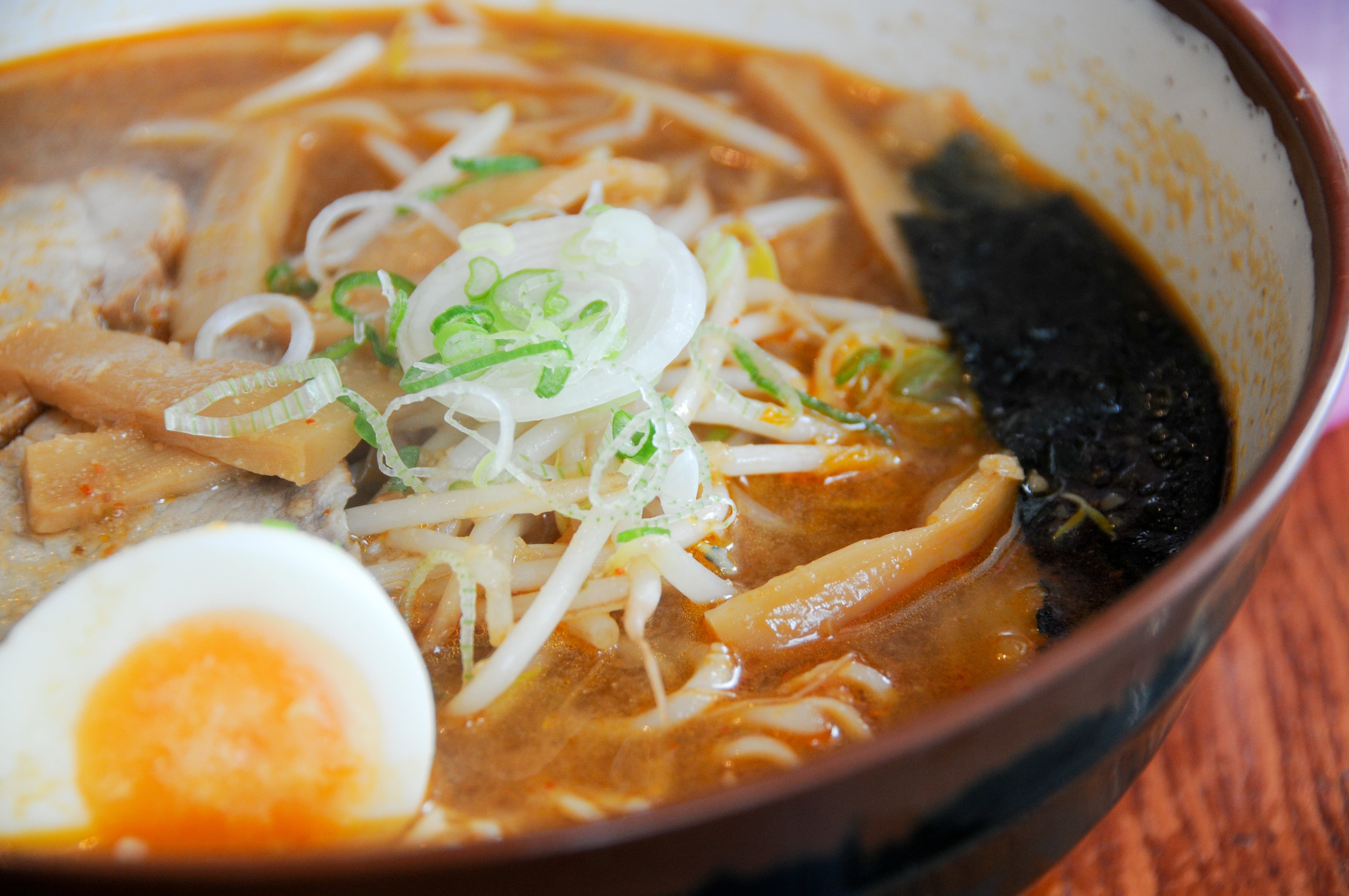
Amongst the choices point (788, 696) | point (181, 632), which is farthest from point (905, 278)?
point (181, 632)

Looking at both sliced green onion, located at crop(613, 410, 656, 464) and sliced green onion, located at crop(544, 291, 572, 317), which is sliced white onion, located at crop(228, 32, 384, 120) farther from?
sliced green onion, located at crop(613, 410, 656, 464)

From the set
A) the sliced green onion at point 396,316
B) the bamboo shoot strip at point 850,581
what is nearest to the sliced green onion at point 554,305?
the sliced green onion at point 396,316

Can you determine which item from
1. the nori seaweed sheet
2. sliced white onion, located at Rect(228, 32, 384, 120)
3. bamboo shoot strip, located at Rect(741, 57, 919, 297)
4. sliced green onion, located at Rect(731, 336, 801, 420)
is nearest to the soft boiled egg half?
sliced green onion, located at Rect(731, 336, 801, 420)

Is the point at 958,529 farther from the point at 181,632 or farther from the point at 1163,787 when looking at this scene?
the point at 181,632

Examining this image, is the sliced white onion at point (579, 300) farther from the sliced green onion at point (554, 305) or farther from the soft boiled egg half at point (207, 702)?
the soft boiled egg half at point (207, 702)

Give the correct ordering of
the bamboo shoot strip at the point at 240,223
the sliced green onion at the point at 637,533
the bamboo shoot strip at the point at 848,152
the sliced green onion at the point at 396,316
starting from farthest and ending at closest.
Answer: the bamboo shoot strip at the point at 848,152 → the bamboo shoot strip at the point at 240,223 → the sliced green onion at the point at 396,316 → the sliced green onion at the point at 637,533
